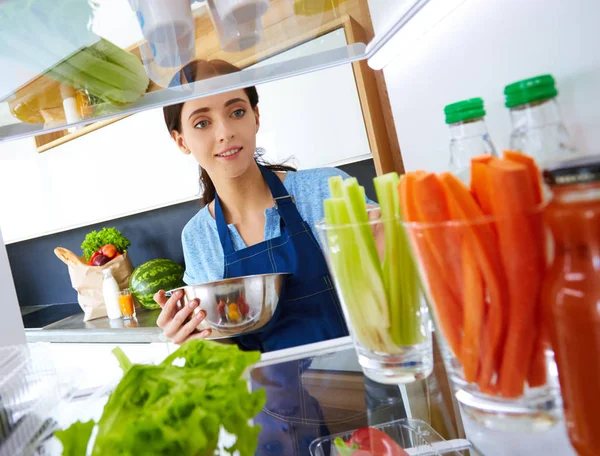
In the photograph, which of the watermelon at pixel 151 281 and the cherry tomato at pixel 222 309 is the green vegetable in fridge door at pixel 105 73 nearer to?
the cherry tomato at pixel 222 309

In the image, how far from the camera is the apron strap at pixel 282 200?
4.16 feet

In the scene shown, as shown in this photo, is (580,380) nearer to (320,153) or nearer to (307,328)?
(307,328)

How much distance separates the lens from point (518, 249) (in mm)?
263

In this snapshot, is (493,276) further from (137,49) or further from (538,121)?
(137,49)

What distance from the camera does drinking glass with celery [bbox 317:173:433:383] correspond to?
0.38 meters

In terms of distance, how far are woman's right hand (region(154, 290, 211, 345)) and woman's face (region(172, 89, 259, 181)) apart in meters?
0.46

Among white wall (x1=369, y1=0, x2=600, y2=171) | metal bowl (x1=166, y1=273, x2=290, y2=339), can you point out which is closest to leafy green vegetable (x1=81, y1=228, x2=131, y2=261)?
metal bowl (x1=166, y1=273, x2=290, y2=339)

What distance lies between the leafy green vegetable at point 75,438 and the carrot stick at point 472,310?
262 millimetres

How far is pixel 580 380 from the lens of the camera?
9.5 inches

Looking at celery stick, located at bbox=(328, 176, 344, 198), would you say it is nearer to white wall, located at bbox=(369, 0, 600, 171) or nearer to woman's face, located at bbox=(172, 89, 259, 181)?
white wall, located at bbox=(369, 0, 600, 171)

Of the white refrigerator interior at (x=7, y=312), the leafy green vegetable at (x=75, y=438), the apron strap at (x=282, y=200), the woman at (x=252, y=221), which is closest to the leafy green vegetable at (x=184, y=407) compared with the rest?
the leafy green vegetable at (x=75, y=438)

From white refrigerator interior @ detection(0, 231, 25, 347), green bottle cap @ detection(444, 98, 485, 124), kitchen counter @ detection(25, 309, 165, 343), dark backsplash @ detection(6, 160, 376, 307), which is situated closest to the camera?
green bottle cap @ detection(444, 98, 485, 124)

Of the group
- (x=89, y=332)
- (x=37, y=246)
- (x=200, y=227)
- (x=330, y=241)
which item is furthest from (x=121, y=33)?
(x=37, y=246)

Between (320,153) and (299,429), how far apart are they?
3.71 feet
